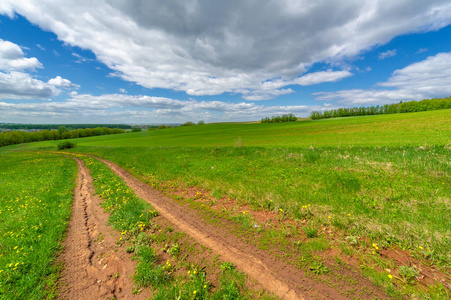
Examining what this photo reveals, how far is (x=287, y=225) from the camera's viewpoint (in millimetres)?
5930

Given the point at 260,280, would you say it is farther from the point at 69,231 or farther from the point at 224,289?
the point at 69,231

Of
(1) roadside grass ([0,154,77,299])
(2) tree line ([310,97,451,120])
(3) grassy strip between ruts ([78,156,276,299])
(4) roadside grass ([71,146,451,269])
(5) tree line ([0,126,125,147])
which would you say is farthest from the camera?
(5) tree line ([0,126,125,147])

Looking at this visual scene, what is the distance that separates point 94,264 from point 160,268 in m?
2.29

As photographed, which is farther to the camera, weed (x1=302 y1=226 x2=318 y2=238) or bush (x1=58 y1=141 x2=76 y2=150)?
bush (x1=58 y1=141 x2=76 y2=150)

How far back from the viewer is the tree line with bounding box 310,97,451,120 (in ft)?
233

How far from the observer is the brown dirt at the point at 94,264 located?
4062 millimetres

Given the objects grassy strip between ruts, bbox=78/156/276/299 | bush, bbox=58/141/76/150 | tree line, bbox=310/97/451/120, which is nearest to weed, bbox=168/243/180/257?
grassy strip between ruts, bbox=78/156/276/299

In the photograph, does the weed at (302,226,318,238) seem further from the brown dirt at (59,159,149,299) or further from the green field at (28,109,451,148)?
the green field at (28,109,451,148)

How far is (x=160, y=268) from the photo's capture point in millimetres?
4395

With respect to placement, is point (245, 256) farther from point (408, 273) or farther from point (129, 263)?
point (408, 273)

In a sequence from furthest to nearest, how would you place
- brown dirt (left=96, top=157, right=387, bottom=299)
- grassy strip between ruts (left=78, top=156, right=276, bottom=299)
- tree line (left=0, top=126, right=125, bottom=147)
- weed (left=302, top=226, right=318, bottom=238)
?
tree line (left=0, top=126, right=125, bottom=147) → weed (left=302, top=226, right=318, bottom=238) → grassy strip between ruts (left=78, top=156, right=276, bottom=299) → brown dirt (left=96, top=157, right=387, bottom=299)

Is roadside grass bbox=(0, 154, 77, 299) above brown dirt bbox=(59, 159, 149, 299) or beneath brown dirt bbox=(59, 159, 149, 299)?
above

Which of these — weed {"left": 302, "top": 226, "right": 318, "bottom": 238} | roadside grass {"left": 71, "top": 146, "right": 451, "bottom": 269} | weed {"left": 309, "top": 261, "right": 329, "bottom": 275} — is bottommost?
weed {"left": 309, "top": 261, "right": 329, "bottom": 275}

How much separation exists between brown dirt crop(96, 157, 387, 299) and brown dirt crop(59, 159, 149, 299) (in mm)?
2002
